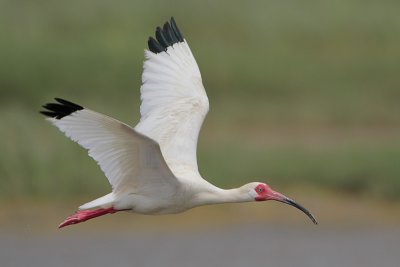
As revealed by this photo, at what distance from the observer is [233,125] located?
872 inches

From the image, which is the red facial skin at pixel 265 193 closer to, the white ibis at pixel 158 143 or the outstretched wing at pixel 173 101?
the white ibis at pixel 158 143

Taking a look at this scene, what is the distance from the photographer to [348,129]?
22453mm

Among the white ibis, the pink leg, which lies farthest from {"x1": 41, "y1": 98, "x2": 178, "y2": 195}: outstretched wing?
the pink leg

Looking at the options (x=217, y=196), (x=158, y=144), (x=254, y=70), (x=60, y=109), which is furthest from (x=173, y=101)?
(x=254, y=70)

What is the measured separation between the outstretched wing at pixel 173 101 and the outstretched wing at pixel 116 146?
0.42 metres

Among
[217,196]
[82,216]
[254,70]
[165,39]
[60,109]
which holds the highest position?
[254,70]

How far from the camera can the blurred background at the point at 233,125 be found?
18.9 metres

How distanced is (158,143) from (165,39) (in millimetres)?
2440

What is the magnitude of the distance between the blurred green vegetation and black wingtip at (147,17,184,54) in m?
5.26

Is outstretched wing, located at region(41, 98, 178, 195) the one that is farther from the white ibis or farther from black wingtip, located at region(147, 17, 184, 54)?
black wingtip, located at region(147, 17, 184, 54)

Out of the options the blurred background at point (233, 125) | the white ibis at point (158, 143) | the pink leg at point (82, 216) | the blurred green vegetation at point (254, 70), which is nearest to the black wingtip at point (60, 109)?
the white ibis at point (158, 143)

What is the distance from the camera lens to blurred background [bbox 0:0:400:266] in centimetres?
1886

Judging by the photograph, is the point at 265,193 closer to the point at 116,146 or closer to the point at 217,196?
the point at 217,196

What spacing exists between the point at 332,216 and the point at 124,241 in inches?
97.6
